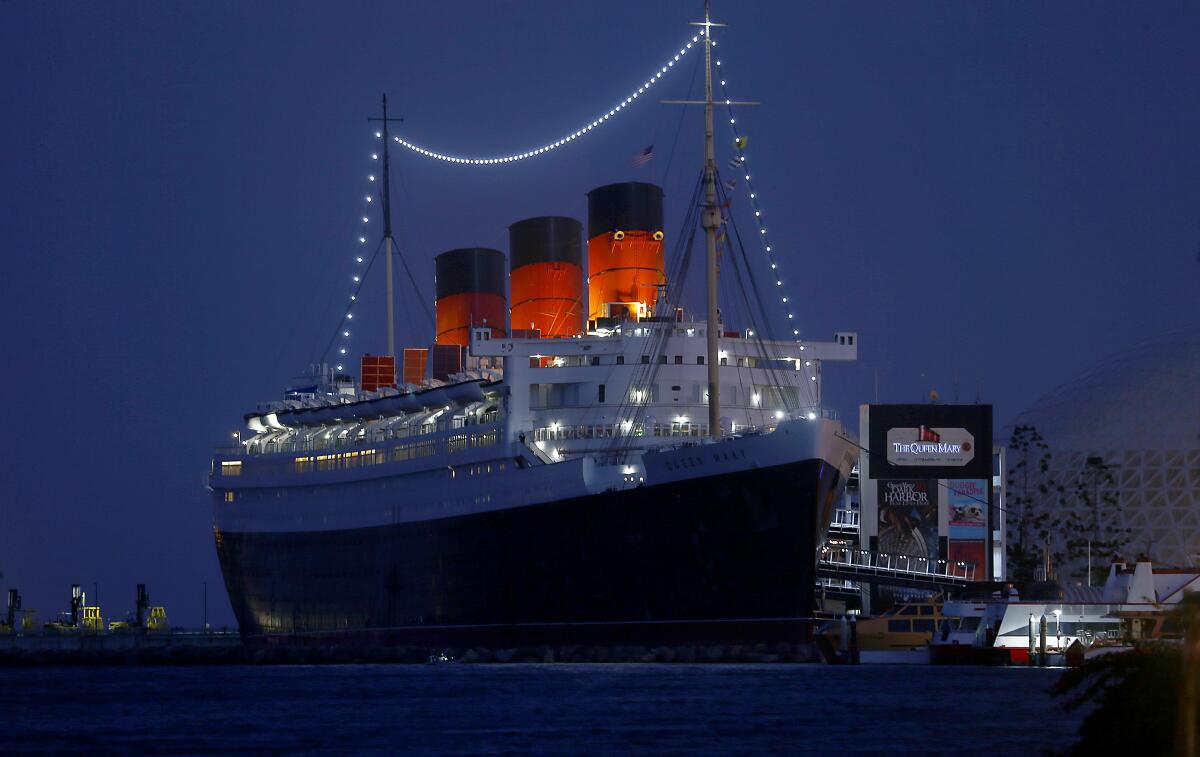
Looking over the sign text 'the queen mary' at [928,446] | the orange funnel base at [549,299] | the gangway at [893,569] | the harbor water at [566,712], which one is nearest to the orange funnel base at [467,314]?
the orange funnel base at [549,299]

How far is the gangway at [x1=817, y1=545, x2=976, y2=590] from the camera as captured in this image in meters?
71.0

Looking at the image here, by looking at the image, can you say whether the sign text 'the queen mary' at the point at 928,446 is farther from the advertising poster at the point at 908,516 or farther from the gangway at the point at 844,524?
the gangway at the point at 844,524

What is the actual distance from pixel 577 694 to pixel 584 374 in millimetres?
20395

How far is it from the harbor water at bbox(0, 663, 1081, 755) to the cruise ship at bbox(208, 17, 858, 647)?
2.93 metres

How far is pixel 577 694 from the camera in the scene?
4709 cm

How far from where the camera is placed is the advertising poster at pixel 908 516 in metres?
82.8

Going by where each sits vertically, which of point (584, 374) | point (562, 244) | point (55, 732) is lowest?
point (55, 732)

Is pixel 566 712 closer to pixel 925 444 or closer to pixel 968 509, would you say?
pixel 925 444

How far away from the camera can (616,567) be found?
60.1 m

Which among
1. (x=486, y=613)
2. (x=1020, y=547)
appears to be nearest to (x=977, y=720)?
(x=486, y=613)

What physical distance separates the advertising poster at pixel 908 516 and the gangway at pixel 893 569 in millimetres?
988

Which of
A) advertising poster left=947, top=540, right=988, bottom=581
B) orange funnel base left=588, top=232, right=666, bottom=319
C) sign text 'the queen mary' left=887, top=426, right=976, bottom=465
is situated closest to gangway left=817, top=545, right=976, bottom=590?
advertising poster left=947, top=540, right=988, bottom=581

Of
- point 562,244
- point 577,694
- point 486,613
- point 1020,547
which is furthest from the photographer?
point 1020,547

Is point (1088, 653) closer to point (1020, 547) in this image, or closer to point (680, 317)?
point (680, 317)
